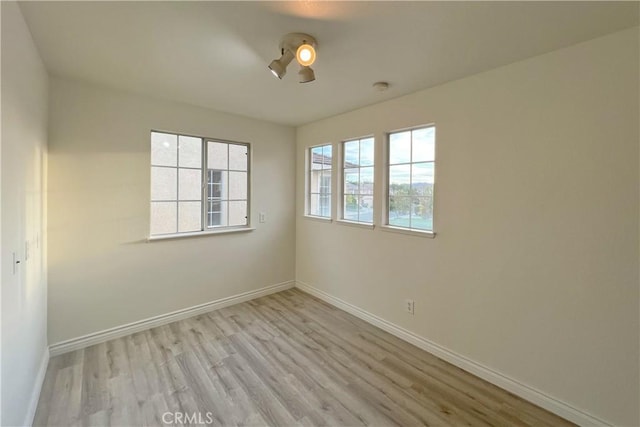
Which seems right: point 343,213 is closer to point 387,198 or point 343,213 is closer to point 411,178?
point 387,198

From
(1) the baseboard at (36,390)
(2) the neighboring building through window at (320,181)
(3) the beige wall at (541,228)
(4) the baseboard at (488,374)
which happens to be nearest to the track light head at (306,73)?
(3) the beige wall at (541,228)

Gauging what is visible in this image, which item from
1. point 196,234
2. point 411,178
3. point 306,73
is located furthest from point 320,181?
point 306,73

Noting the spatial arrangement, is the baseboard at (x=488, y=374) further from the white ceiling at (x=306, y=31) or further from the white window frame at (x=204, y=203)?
the white ceiling at (x=306, y=31)

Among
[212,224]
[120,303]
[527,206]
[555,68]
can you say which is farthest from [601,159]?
[120,303]

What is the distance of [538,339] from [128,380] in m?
3.00

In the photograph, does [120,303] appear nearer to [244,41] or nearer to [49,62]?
[49,62]

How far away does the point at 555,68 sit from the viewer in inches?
74.8

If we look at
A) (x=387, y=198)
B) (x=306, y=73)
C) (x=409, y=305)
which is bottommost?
(x=409, y=305)

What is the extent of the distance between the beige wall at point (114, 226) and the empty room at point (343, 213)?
0.7 inches

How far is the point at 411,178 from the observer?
2.81 meters

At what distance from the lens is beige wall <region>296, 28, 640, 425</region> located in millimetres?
1700

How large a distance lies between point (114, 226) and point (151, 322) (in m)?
1.06

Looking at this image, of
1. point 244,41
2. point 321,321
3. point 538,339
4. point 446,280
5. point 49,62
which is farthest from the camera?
point 321,321

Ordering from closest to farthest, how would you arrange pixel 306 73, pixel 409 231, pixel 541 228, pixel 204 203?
1. pixel 306 73
2. pixel 541 228
3. pixel 409 231
4. pixel 204 203
